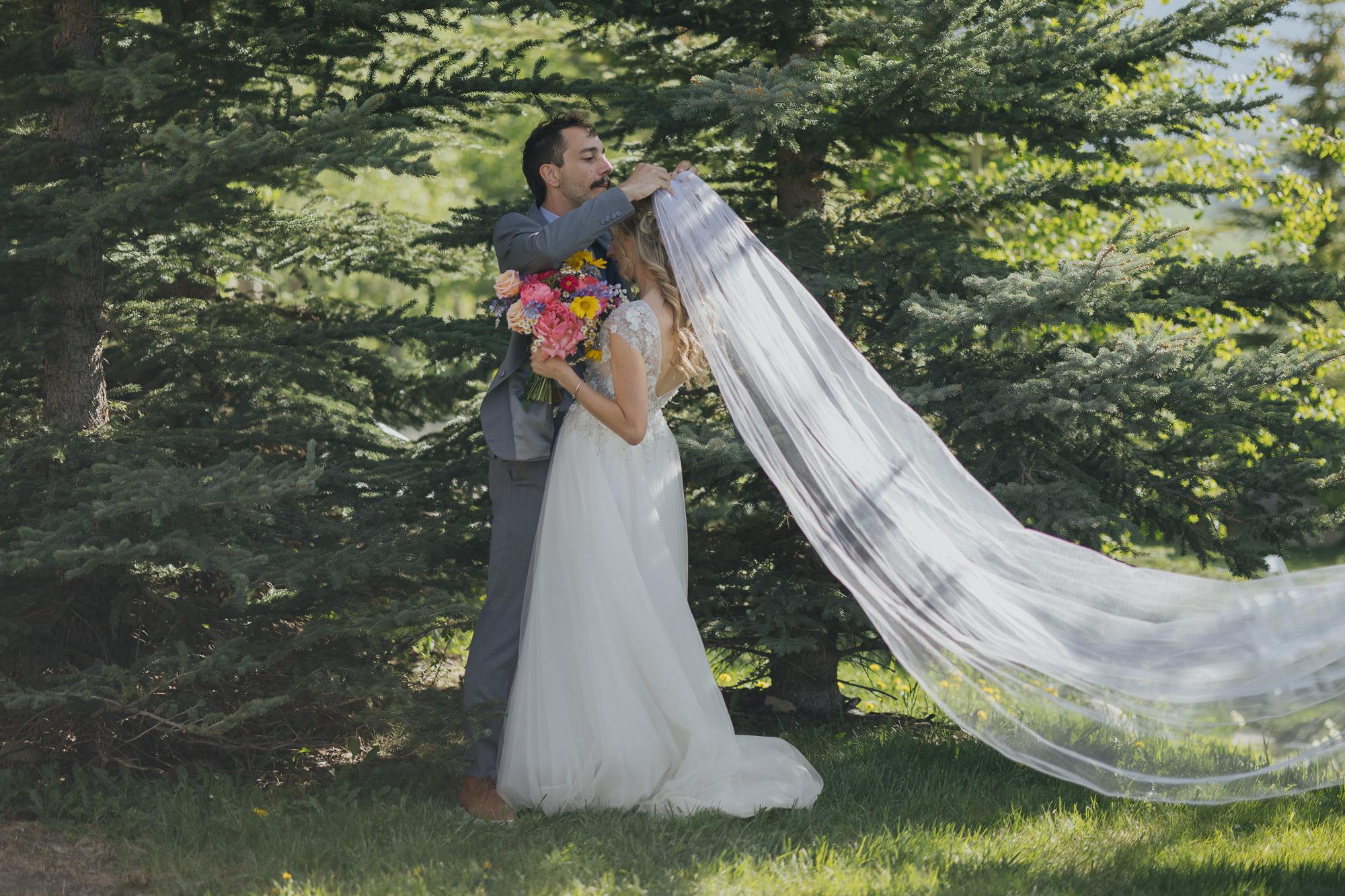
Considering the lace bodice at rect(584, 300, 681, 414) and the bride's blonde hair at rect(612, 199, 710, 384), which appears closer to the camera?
the lace bodice at rect(584, 300, 681, 414)

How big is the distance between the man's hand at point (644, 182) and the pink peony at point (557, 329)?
490 millimetres

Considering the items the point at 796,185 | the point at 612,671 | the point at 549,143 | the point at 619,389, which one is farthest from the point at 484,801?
the point at 796,185

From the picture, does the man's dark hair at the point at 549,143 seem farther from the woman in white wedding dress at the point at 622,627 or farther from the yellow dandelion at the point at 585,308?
the yellow dandelion at the point at 585,308

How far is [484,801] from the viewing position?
4309 mm

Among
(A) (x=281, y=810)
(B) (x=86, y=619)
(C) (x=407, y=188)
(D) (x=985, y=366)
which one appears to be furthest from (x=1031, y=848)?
(C) (x=407, y=188)

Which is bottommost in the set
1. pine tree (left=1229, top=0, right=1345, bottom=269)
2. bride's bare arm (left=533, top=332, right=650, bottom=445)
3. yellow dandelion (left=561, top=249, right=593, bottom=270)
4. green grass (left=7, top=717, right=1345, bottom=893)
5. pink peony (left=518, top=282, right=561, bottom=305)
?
green grass (left=7, top=717, right=1345, bottom=893)

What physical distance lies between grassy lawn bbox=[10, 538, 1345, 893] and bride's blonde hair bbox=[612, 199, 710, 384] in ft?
5.67

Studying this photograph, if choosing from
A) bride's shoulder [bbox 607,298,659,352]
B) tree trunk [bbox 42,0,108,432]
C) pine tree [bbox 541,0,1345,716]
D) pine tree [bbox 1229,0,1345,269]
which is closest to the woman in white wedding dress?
bride's shoulder [bbox 607,298,659,352]

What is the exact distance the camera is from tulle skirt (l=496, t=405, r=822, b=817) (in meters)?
4.20

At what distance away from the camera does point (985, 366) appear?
17.4 ft

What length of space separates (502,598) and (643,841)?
3.65 feet

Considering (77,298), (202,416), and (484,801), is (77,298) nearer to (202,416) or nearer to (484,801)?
(202,416)

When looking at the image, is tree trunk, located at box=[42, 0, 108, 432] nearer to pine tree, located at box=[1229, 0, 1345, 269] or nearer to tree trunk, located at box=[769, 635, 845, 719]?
tree trunk, located at box=[769, 635, 845, 719]

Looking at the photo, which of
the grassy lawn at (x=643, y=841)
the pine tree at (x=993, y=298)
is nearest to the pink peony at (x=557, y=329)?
the pine tree at (x=993, y=298)
